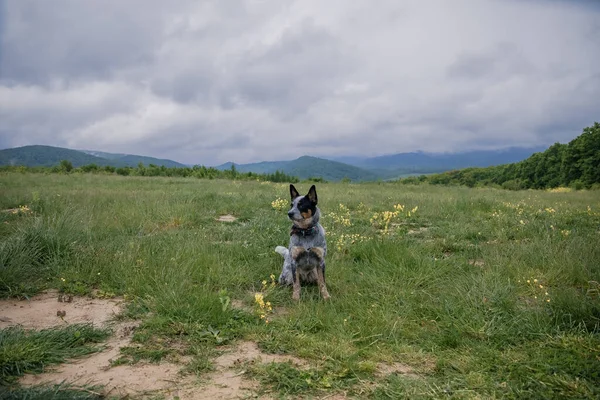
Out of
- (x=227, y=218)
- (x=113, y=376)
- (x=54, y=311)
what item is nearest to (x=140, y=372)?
(x=113, y=376)

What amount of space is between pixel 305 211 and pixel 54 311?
387 cm

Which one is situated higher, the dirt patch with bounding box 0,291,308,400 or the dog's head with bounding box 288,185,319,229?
the dog's head with bounding box 288,185,319,229

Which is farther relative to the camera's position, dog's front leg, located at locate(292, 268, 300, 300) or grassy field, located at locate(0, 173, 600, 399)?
dog's front leg, located at locate(292, 268, 300, 300)

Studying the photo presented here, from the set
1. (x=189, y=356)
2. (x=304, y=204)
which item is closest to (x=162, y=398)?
(x=189, y=356)

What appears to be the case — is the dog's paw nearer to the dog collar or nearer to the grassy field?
the dog collar

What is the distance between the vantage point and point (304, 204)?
5.56 m

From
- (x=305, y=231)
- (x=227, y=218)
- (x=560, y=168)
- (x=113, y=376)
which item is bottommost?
(x=113, y=376)

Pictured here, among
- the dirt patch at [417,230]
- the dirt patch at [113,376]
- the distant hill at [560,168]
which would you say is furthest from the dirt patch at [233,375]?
the distant hill at [560,168]

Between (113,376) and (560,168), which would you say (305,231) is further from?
(560,168)

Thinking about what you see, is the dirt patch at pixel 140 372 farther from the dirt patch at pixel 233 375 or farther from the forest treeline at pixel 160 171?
the forest treeline at pixel 160 171

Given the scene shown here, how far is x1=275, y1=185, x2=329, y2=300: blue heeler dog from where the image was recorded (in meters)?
5.57

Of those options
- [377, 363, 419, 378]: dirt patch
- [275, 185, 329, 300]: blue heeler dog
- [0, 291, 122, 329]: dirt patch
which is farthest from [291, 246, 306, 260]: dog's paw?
[0, 291, 122, 329]: dirt patch

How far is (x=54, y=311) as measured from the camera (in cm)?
493

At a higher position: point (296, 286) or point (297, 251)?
point (297, 251)
